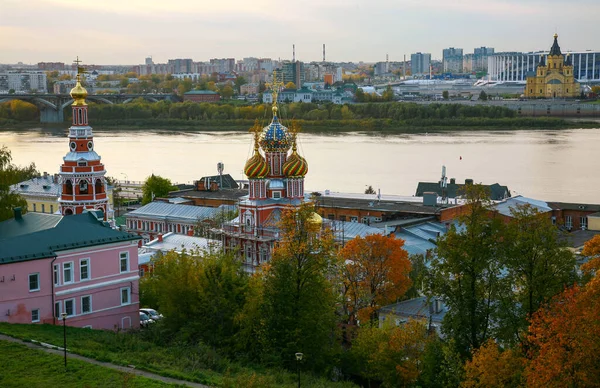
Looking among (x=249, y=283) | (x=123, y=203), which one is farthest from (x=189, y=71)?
(x=249, y=283)

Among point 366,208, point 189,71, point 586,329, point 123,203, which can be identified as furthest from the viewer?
point 189,71

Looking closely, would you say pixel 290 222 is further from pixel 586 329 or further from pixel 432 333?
pixel 586 329

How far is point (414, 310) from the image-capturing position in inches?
469

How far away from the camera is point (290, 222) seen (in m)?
10.7

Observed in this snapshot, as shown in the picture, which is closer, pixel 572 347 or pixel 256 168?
pixel 572 347

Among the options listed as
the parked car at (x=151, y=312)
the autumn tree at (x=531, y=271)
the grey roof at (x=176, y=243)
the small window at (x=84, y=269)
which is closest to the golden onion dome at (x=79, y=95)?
the grey roof at (x=176, y=243)

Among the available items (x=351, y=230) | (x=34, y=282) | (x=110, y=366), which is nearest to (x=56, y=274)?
(x=34, y=282)

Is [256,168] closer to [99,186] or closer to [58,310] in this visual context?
[99,186]

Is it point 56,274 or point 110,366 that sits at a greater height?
point 56,274

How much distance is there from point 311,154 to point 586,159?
11.6m

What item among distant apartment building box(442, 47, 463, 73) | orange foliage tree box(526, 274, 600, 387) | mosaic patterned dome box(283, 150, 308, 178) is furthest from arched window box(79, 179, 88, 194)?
distant apartment building box(442, 47, 463, 73)

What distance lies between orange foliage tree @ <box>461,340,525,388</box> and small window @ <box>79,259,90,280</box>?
5.11 meters

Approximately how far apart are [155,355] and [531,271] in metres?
3.91

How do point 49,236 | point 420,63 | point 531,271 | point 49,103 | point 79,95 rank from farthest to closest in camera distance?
point 420,63, point 49,103, point 79,95, point 49,236, point 531,271
